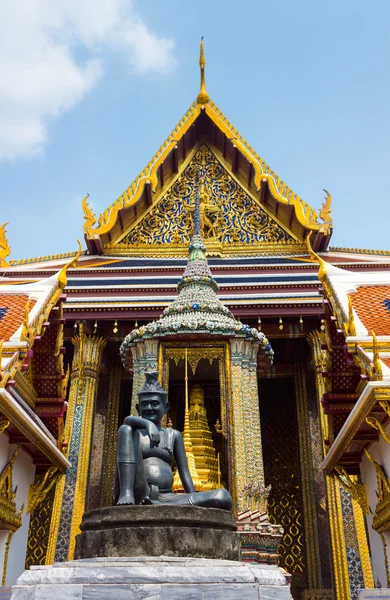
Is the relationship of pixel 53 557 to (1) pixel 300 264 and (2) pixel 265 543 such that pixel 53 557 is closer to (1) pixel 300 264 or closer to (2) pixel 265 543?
(2) pixel 265 543

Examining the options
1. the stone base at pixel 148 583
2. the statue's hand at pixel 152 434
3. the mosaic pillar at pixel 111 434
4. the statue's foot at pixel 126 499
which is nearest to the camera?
the stone base at pixel 148 583

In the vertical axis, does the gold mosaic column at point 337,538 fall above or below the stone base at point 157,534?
above

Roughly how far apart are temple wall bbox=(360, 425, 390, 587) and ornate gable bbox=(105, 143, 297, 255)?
4.38 m

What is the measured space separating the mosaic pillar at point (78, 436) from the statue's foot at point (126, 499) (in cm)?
373

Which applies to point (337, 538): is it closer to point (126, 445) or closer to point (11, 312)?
point (11, 312)

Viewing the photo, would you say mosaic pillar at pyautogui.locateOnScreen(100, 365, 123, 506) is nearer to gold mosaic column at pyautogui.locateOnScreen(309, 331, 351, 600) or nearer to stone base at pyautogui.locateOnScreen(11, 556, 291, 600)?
gold mosaic column at pyautogui.locateOnScreen(309, 331, 351, 600)

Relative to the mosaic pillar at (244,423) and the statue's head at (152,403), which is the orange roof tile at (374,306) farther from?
the statue's head at (152,403)

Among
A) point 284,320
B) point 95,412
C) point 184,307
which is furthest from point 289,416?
point 184,307

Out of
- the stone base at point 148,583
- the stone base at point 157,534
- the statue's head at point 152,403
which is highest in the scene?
the statue's head at point 152,403

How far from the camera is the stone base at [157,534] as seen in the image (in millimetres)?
2365

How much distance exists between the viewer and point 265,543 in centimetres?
457

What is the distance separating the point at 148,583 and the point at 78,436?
15.6 feet

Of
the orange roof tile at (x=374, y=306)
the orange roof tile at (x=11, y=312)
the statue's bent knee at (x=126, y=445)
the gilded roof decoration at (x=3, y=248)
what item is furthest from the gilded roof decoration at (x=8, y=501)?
the gilded roof decoration at (x=3, y=248)

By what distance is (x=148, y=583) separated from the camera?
2049 mm
